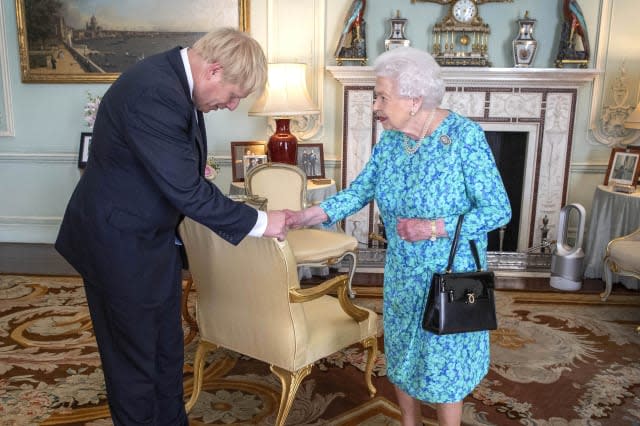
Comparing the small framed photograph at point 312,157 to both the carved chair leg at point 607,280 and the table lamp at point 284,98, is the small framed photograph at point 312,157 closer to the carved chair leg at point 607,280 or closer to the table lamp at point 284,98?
the table lamp at point 284,98

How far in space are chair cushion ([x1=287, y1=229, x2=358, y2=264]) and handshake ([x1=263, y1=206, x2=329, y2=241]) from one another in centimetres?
143

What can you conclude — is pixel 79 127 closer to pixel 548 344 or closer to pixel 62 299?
pixel 62 299

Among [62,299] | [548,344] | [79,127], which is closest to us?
A: [548,344]

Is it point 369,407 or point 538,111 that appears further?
point 538,111

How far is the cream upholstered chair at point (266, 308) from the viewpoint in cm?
217

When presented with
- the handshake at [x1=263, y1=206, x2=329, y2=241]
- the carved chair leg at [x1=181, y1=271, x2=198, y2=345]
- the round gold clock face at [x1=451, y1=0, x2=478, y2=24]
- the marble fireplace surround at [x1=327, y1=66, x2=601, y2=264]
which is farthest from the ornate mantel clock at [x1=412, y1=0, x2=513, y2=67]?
the handshake at [x1=263, y1=206, x2=329, y2=241]

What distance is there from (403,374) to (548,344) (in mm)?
1725

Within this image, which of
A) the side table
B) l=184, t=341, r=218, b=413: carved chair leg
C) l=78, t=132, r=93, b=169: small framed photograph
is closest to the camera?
l=184, t=341, r=218, b=413: carved chair leg

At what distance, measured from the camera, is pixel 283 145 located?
4.59 m

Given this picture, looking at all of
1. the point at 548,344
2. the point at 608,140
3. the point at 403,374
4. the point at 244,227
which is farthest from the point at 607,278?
the point at 244,227

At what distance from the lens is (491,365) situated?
3145 millimetres

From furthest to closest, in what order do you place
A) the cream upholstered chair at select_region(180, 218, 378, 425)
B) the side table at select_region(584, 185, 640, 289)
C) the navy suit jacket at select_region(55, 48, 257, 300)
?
the side table at select_region(584, 185, 640, 289)
the cream upholstered chair at select_region(180, 218, 378, 425)
the navy suit jacket at select_region(55, 48, 257, 300)

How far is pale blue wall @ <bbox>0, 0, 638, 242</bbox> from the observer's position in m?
4.91

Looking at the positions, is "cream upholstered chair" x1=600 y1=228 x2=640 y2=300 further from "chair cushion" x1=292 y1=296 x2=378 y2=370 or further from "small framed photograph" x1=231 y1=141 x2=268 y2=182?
"small framed photograph" x1=231 y1=141 x2=268 y2=182
